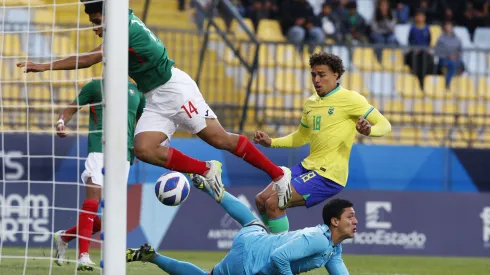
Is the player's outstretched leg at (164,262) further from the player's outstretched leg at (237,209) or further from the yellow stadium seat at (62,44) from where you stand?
the yellow stadium seat at (62,44)

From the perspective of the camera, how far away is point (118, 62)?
23.0 feet

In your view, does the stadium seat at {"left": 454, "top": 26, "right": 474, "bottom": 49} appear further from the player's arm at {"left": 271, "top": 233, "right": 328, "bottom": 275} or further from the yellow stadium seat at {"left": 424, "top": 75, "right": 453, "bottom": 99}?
the player's arm at {"left": 271, "top": 233, "right": 328, "bottom": 275}

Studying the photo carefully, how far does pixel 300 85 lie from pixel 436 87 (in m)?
2.54

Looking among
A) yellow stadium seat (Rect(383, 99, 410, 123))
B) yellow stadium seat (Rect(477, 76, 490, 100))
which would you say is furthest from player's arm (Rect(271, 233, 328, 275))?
yellow stadium seat (Rect(477, 76, 490, 100))

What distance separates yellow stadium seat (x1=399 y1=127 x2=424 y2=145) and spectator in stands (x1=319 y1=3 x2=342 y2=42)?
10.1 ft

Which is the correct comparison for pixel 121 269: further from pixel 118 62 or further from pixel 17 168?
pixel 17 168

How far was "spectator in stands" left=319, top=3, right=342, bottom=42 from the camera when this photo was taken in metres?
20.0

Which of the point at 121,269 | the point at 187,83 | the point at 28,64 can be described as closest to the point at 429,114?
the point at 187,83

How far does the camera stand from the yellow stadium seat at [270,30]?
19.8m

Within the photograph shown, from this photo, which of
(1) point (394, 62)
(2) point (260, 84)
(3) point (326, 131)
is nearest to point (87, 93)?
(3) point (326, 131)

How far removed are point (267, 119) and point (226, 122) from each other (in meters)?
0.67

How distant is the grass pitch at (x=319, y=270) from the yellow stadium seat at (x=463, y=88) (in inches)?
161

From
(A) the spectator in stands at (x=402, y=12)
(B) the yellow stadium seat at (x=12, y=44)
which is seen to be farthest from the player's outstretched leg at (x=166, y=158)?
(A) the spectator in stands at (x=402, y=12)

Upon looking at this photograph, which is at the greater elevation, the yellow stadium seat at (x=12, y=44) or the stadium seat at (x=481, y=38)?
the stadium seat at (x=481, y=38)
